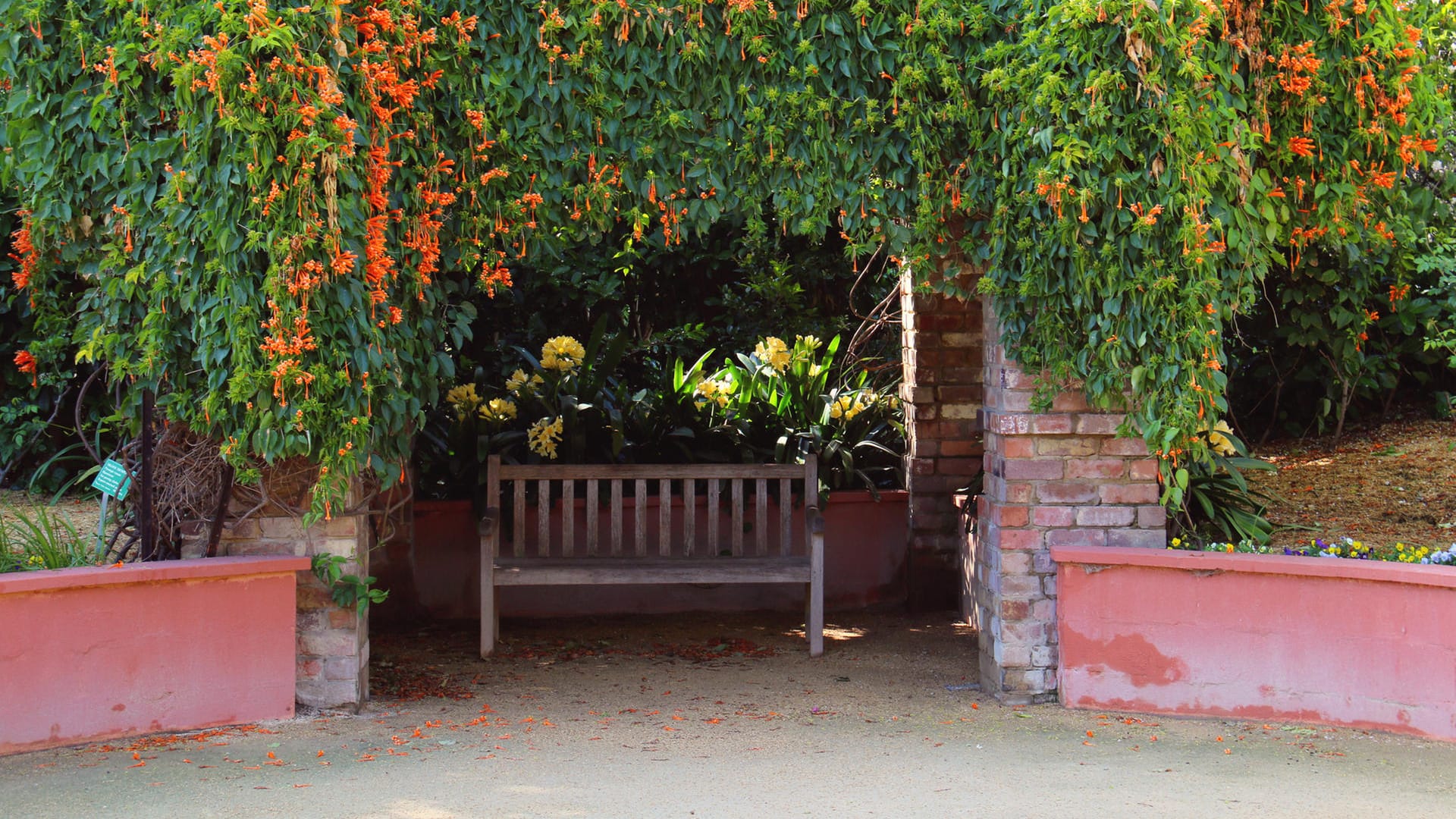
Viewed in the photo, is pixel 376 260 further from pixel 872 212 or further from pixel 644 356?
pixel 644 356

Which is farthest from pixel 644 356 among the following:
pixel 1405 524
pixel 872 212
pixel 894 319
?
pixel 1405 524

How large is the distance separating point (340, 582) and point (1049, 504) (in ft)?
8.55

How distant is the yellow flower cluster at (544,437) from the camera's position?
6324 mm

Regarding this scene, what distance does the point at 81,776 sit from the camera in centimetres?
363

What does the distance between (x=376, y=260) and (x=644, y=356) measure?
451 cm

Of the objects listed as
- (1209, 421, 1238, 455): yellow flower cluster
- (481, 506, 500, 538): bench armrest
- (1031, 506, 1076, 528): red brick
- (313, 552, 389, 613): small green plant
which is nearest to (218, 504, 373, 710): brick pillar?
(313, 552, 389, 613): small green plant

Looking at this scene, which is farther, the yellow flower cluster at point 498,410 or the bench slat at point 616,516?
the yellow flower cluster at point 498,410

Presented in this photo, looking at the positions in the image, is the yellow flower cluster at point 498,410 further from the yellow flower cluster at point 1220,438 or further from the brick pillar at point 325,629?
the yellow flower cluster at point 1220,438

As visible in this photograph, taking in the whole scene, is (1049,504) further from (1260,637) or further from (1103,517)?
(1260,637)

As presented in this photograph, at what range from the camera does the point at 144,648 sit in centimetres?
400

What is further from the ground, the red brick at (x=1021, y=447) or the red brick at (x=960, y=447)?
the red brick at (x=1021, y=447)

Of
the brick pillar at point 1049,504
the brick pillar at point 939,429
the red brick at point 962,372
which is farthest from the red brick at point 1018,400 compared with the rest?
the red brick at point 962,372

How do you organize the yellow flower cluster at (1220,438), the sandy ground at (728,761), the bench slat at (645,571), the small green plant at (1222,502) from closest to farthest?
the sandy ground at (728,761) → the yellow flower cluster at (1220,438) → the small green plant at (1222,502) → the bench slat at (645,571)

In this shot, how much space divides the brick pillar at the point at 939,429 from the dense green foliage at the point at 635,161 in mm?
1948
